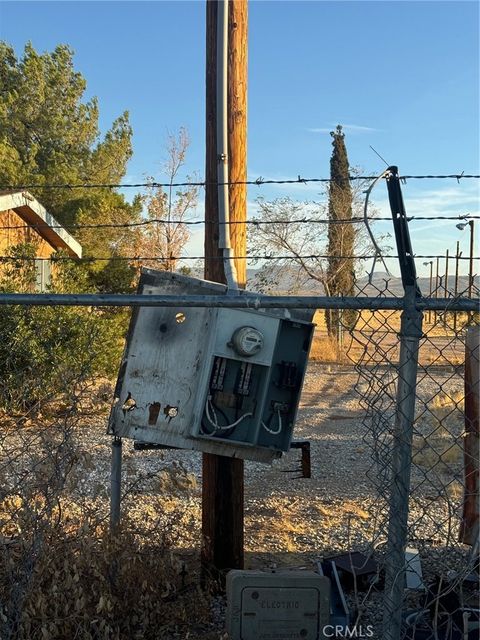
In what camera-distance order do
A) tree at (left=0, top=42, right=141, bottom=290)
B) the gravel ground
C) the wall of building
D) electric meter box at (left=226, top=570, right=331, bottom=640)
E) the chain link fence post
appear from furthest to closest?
tree at (left=0, top=42, right=141, bottom=290) < the wall of building < the gravel ground < electric meter box at (left=226, top=570, right=331, bottom=640) < the chain link fence post

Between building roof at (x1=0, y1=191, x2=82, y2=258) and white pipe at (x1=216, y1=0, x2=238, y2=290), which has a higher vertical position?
building roof at (x1=0, y1=191, x2=82, y2=258)

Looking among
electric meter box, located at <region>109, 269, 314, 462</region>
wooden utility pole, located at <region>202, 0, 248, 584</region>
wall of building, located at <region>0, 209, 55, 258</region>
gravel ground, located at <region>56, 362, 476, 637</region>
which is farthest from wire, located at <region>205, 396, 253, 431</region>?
wall of building, located at <region>0, 209, 55, 258</region>

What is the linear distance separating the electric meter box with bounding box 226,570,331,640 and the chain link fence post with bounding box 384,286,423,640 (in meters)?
0.69

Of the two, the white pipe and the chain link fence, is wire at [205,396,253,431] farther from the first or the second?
the white pipe

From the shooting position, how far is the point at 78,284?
12586 millimetres

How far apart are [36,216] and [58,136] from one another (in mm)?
10482

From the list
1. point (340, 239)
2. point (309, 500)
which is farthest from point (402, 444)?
point (340, 239)

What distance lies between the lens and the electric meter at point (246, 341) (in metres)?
3.32

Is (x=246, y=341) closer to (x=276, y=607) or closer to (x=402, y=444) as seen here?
(x=402, y=444)

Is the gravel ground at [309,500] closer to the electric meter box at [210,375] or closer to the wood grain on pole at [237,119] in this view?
the electric meter box at [210,375]

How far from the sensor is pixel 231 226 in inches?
153

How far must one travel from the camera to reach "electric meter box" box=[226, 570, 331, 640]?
2996 mm

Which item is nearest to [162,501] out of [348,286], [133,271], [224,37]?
[224,37]

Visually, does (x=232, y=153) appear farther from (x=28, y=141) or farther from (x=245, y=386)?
(x=28, y=141)
